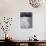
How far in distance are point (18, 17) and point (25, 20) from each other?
13cm

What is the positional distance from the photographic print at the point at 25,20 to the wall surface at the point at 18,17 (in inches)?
2.1

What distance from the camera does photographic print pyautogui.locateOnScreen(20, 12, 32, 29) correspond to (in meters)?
2.01

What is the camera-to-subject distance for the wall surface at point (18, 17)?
1996 millimetres

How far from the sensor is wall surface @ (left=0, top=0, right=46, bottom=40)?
200 cm

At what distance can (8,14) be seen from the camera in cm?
201

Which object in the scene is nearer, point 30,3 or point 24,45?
point 24,45

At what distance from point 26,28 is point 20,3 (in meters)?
0.46

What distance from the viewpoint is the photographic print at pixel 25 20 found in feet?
6.58

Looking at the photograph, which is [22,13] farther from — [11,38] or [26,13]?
[11,38]

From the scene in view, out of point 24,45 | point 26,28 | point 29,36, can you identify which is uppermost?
point 26,28

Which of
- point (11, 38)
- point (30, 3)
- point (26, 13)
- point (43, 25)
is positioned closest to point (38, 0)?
point (30, 3)

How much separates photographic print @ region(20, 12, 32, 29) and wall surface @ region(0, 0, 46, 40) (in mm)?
53

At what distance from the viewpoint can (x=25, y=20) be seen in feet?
6.61

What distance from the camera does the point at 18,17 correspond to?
2008 millimetres
